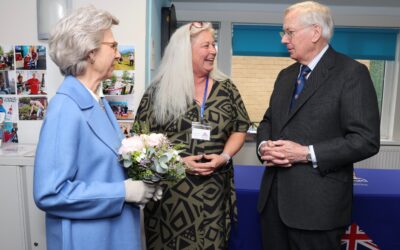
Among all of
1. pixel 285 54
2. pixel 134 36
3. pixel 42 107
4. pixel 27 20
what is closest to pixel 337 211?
pixel 134 36

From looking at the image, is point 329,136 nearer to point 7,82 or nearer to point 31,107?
point 31,107

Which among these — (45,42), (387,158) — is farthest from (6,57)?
(387,158)

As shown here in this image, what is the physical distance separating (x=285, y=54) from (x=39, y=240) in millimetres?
3302

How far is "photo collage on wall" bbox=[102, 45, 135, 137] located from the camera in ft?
7.22

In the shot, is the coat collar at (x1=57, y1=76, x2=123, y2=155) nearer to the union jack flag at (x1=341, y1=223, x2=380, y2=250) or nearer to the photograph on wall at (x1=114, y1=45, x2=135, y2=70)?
the photograph on wall at (x1=114, y1=45, x2=135, y2=70)

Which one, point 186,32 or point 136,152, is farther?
point 186,32

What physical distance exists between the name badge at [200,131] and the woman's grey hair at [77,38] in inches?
29.3

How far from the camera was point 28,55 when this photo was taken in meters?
2.16

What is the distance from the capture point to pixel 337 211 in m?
1.44

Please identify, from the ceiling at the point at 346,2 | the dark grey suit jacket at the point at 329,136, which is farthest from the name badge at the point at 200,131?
the ceiling at the point at 346,2

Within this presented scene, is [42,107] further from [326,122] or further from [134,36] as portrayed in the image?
[326,122]

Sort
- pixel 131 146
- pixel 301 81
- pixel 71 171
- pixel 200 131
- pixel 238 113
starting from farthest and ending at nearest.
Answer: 1. pixel 238 113
2. pixel 200 131
3. pixel 301 81
4. pixel 131 146
5. pixel 71 171

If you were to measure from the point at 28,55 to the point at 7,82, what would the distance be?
0.22 m

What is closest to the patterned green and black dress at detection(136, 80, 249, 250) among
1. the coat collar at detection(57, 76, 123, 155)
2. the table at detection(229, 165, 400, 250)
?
the table at detection(229, 165, 400, 250)
